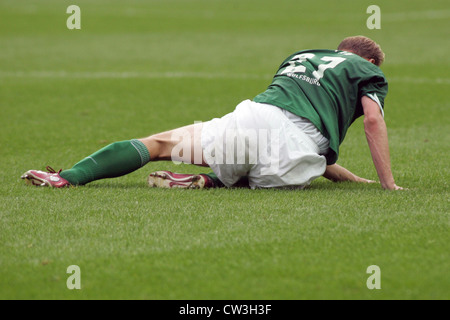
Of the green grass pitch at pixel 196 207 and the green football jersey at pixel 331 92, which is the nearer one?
the green grass pitch at pixel 196 207

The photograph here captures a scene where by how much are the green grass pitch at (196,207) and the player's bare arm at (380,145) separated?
0.49ft

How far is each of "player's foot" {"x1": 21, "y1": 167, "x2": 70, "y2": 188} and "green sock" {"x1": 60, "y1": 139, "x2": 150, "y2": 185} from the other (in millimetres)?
42

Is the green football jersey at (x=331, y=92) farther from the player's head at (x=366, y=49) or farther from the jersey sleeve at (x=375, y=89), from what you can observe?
the player's head at (x=366, y=49)

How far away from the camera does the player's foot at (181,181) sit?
15.5 feet

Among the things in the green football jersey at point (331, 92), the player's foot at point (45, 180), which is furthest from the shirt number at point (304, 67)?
the player's foot at point (45, 180)

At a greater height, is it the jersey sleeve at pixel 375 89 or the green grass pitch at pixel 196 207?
the jersey sleeve at pixel 375 89

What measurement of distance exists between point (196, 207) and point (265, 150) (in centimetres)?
73

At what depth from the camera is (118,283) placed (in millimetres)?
3051

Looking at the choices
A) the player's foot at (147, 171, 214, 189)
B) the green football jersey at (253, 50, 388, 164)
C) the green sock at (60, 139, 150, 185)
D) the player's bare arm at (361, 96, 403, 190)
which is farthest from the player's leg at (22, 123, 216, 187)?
the player's bare arm at (361, 96, 403, 190)

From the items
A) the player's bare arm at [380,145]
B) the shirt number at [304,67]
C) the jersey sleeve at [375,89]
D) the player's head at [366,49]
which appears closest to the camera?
the player's bare arm at [380,145]

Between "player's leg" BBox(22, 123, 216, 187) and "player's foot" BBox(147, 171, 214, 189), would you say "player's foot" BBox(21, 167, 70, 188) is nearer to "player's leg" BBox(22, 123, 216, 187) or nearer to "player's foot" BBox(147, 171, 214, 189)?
"player's leg" BBox(22, 123, 216, 187)

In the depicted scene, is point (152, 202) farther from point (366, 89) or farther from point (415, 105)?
point (415, 105)

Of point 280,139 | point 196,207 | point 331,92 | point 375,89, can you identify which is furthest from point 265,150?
point 375,89
